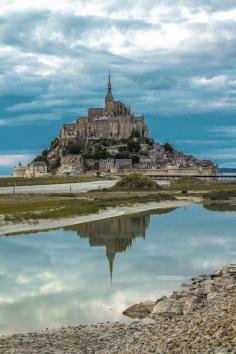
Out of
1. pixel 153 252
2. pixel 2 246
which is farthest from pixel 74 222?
pixel 153 252

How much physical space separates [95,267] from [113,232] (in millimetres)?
18141

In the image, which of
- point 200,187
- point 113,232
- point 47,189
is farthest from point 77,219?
point 200,187

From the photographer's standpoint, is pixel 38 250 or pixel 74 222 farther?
pixel 74 222

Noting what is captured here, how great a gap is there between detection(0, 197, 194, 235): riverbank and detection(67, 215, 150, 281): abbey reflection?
6.47 feet

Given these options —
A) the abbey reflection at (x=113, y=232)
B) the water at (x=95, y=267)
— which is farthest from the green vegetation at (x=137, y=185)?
the water at (x=95, y=267)

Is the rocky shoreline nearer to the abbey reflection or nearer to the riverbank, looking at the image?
the abbey reflection

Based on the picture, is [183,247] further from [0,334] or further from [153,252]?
[0,334]

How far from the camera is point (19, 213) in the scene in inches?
2168

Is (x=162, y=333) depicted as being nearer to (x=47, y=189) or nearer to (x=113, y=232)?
(x=113, y=232)

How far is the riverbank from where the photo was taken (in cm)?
4797

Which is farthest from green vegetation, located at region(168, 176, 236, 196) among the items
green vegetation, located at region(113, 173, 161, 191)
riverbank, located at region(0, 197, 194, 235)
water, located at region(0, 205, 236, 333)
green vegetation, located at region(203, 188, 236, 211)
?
water, located at region(0, 205, 236, 333)

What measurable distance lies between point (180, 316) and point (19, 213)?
39.3 meters

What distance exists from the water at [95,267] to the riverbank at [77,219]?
260cm

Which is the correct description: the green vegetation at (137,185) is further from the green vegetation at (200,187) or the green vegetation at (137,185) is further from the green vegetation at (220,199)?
the green vegetation at (220,199)
